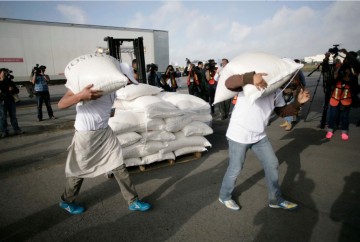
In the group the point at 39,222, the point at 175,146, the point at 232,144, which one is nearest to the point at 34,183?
the point at 39,222

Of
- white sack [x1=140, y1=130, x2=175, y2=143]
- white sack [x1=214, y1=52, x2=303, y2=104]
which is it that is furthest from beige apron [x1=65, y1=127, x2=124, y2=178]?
white sack [x1=214, y1=52, x2=303, y2=104]

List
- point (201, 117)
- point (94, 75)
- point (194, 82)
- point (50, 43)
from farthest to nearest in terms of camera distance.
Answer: point (50, 43)
point (194, 82)
point (201, 117)
point (94, 75)

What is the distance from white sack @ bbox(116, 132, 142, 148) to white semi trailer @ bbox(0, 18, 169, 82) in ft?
29.2

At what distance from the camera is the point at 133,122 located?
3.68 meters

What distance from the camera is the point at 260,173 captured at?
12.2ft

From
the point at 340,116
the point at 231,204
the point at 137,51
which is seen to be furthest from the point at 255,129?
the point at 137,51

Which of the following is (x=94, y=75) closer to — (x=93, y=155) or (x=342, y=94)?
(x=93, y=155)

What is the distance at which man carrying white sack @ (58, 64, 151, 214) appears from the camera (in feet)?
8.01

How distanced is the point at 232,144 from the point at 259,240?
957mm

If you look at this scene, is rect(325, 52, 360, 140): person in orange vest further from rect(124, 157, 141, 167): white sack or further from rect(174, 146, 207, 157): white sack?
rect(124, 157, 141, 167): white sack

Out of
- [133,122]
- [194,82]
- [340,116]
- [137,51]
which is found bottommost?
[340,116]

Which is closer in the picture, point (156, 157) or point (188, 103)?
point (156, 157)

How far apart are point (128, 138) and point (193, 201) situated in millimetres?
1345

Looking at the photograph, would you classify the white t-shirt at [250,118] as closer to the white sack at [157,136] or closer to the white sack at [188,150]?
the white sack at [157,136]
